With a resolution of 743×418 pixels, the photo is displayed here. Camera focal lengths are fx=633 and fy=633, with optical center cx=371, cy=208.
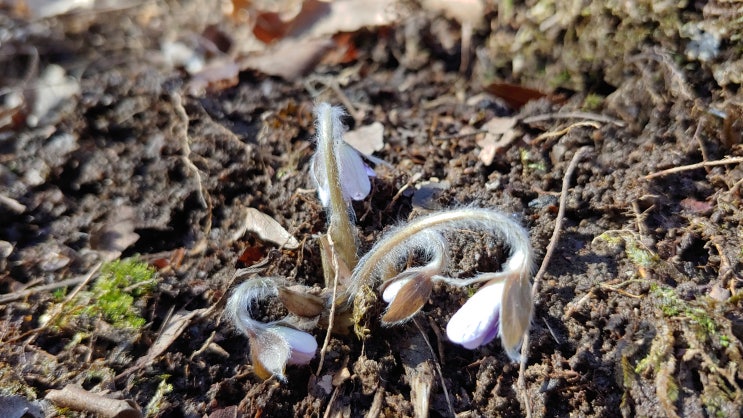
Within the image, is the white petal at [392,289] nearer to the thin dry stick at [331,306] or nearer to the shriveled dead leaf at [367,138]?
the thin dry stick at [331,306]

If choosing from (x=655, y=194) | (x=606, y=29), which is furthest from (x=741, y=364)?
(x=606, y=29)

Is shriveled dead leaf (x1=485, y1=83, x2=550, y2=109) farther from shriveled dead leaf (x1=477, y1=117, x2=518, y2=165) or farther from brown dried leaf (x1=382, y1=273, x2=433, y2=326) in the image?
brown dried leaf (x1=382, y1=273, x2=433, y2=326)

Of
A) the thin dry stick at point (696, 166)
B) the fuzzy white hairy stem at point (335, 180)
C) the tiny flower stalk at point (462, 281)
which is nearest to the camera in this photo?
the tiny flower stalk at point (462, 281)

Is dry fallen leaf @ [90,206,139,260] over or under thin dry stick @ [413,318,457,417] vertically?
over

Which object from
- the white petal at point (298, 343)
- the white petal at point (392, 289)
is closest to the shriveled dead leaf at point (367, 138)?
the white petal at point (392, 289)

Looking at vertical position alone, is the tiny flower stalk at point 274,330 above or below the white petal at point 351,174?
below

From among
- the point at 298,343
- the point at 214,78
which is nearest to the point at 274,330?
the point at 298,343

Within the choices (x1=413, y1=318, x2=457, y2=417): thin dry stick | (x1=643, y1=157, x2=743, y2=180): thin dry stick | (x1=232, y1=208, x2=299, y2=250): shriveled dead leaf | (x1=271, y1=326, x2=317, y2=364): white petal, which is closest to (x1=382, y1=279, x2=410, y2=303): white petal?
(x1=413, y1=318, x2=457, y2=417): thin dry stick
